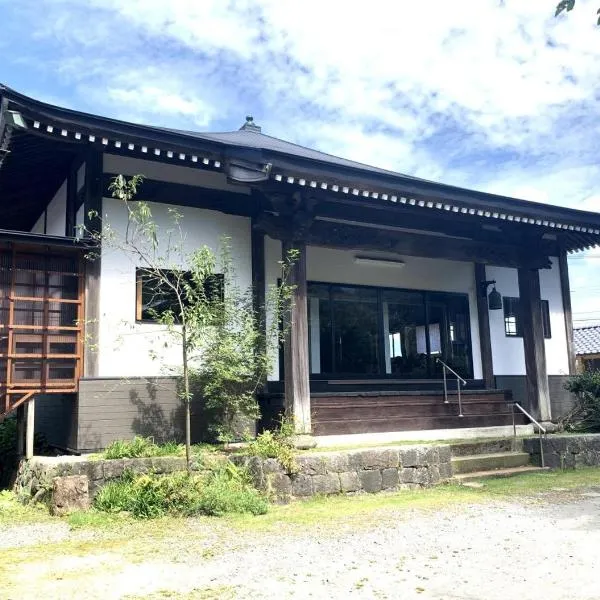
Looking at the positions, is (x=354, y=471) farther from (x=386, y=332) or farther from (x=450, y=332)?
(x=450, y=332)

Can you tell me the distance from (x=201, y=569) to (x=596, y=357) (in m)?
23.6

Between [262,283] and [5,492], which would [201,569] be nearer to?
[5,492]

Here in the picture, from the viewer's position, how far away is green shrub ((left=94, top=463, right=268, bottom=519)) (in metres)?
7.02

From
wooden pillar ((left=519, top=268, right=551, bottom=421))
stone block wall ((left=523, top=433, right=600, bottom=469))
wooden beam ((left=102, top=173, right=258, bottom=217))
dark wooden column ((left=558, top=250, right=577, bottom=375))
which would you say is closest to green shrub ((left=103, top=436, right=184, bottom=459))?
wooden beam ((left=102, top=173, right=258, bottom=217))

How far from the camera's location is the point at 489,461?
32.5ft

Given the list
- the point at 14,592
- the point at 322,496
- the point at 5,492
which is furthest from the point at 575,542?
the point at 5,492

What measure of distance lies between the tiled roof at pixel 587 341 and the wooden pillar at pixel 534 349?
47.7ft

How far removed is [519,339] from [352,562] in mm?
10195

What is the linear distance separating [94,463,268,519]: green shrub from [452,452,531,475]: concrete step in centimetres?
351

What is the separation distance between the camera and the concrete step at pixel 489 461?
959cm

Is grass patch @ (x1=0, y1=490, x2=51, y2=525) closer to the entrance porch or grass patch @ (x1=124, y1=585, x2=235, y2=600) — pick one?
grass patch @ (x1=124, y1=585, x2=235, y2=600)

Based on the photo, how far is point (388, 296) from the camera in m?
13.2

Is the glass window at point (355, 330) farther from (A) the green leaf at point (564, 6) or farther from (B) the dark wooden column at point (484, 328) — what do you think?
(A) the green leaf at point (564, 6)

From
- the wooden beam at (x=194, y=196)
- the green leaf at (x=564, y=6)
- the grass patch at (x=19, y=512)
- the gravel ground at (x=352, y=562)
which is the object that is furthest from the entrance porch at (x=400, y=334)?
the green leaf at (x=564, y=6)
